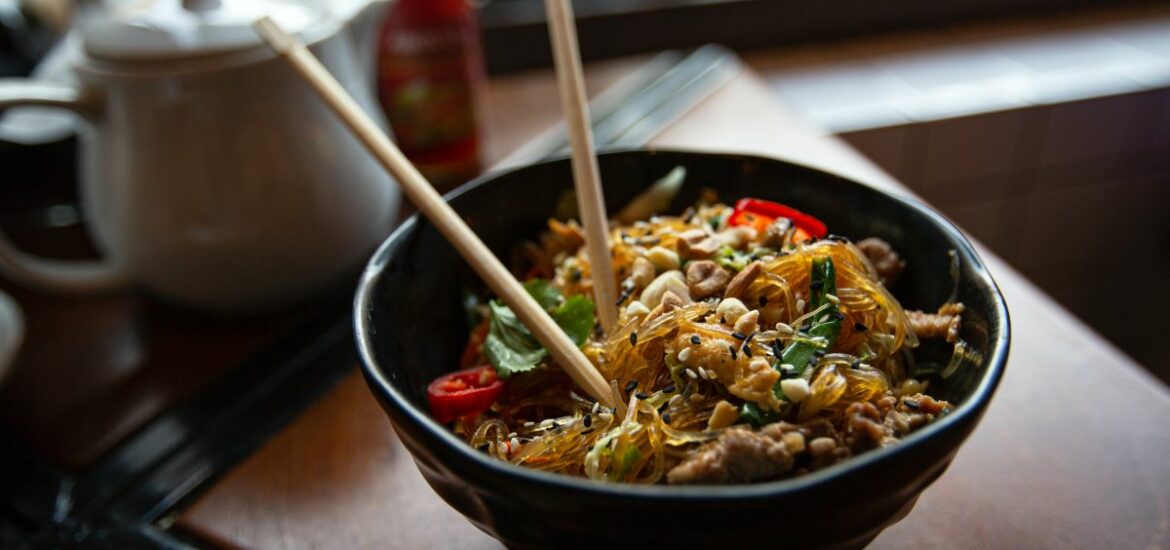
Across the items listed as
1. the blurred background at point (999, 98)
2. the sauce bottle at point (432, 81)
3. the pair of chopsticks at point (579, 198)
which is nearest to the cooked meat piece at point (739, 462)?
the pair of chopsticks at point (579, 198)

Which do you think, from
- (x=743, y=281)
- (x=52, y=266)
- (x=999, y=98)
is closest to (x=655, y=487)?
(x=743, y=281)

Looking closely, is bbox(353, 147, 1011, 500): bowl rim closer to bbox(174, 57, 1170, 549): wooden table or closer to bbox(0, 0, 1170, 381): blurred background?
bbox(174, 57, 1170, 549): wooden table

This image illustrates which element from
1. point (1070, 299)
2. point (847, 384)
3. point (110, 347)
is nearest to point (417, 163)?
point (110, 347)

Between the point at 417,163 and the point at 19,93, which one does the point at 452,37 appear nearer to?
the point at 417,163

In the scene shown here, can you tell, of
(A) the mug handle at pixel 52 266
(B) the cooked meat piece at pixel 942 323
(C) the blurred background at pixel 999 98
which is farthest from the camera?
(C) the blurred background at pixel 999 98

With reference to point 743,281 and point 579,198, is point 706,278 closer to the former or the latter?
point 743,281

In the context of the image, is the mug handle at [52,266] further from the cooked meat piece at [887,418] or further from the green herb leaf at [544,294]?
the cooked meat piece at [887,418]

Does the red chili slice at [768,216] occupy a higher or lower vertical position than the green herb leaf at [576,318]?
higher
